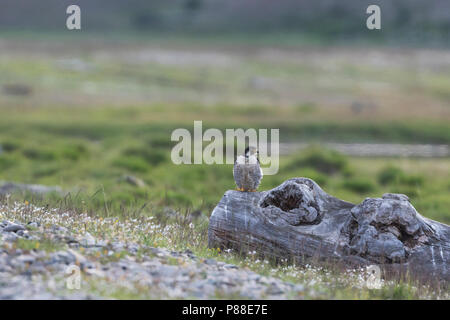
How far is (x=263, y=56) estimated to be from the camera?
487 ft

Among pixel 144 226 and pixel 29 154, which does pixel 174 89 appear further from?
pixel 144 226

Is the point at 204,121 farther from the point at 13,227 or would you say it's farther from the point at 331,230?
the point at 13,227

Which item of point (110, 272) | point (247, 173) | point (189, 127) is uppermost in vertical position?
point (247, 173)

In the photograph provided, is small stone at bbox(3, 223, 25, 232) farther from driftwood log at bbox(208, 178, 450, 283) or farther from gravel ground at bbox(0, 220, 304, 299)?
driftwood log at bbox(208, 178, 450, 283)

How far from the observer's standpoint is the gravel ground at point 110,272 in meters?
8.33

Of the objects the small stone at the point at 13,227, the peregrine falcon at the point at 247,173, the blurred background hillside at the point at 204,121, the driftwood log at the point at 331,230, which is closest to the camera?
the small stone at the point at 13,227

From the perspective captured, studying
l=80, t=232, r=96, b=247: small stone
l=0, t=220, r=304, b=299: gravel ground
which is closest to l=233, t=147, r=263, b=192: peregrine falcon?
l=0, t=220, r=304, b=299: gravel ground

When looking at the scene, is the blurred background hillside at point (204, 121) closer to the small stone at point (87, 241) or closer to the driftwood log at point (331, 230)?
the small stone at point (87, 241)

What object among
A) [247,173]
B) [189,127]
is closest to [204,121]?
[189,127]

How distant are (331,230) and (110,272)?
4234 mm

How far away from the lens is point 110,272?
8.92 meters

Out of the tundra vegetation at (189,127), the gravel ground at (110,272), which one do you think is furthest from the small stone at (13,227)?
the tundra vegetation at (189,127)

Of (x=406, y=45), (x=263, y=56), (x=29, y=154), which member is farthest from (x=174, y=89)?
(x=406, y=45)

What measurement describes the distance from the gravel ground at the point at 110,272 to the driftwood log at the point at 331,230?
1.25 meters
